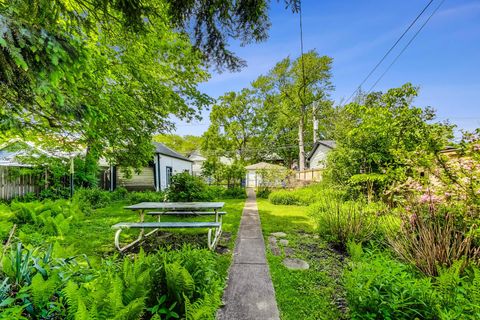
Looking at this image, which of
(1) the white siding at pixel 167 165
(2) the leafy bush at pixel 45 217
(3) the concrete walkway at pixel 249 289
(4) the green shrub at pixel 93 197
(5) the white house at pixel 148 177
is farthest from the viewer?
(1) the white siding at pixel 167 165

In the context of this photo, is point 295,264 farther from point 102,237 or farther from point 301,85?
point 301,85

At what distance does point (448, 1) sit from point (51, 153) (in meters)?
14.7

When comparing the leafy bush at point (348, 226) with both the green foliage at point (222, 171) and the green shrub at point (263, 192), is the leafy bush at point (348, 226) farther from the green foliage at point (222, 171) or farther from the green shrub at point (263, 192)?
the green foliage at point (222, 171)

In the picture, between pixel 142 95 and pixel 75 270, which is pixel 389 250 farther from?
pixel 142 95

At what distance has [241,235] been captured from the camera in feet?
18.2

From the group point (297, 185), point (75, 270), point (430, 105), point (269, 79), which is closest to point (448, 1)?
point (430, 105)

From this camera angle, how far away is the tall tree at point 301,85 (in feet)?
73.0

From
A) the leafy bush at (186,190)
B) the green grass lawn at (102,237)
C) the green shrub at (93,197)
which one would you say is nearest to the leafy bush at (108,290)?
the green grass lawn at (102,237)

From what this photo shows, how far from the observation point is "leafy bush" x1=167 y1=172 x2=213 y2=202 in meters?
8.09

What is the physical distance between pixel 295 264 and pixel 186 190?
541 cm

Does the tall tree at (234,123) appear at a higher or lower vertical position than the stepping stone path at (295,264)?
higher

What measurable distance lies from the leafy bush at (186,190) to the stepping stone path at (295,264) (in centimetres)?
493

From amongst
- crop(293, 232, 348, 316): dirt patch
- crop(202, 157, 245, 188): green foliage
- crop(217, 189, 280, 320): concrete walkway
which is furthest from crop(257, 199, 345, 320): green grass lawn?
crop(202, 157, 245, 188): green foliage

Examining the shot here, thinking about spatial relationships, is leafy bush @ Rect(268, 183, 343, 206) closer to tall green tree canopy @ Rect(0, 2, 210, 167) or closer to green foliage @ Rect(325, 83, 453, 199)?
green foliage @ Rect(325, 83, 453, 199)
